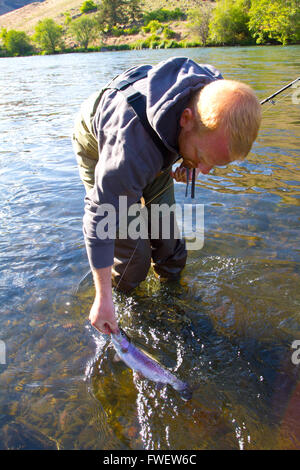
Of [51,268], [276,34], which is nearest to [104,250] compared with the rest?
[51,268]

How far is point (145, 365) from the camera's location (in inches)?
91.0

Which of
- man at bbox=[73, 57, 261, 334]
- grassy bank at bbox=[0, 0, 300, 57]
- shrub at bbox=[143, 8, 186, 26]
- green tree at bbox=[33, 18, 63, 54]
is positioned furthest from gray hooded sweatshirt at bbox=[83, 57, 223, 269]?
shrub at bbox=[143, 8, 186, 26]

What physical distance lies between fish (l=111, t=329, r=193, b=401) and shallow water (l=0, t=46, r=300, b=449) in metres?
0.06

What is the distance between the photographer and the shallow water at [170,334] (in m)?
2.06

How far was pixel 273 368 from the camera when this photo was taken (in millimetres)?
2402

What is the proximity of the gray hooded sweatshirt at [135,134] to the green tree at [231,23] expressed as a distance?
5217 centimetres

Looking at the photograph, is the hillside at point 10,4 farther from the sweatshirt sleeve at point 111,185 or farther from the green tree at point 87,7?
the sweatshirt sleeve at point 111,185

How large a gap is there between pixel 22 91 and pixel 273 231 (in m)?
16.3

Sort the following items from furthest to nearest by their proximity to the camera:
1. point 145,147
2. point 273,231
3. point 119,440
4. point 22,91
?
1. point 22,91
2. point 273,231
3. point 119,440
4. point 145,147

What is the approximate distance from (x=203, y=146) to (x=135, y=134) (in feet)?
1.13

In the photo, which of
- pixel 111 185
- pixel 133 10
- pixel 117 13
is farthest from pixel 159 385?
pixel 133 10

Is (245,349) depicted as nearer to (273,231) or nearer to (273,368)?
(273,368)

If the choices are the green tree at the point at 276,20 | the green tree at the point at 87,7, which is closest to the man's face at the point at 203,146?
the green tree at the point at 276,20

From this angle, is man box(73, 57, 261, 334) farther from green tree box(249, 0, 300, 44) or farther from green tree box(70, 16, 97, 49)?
green tree box(70, 16, 97, 49)
